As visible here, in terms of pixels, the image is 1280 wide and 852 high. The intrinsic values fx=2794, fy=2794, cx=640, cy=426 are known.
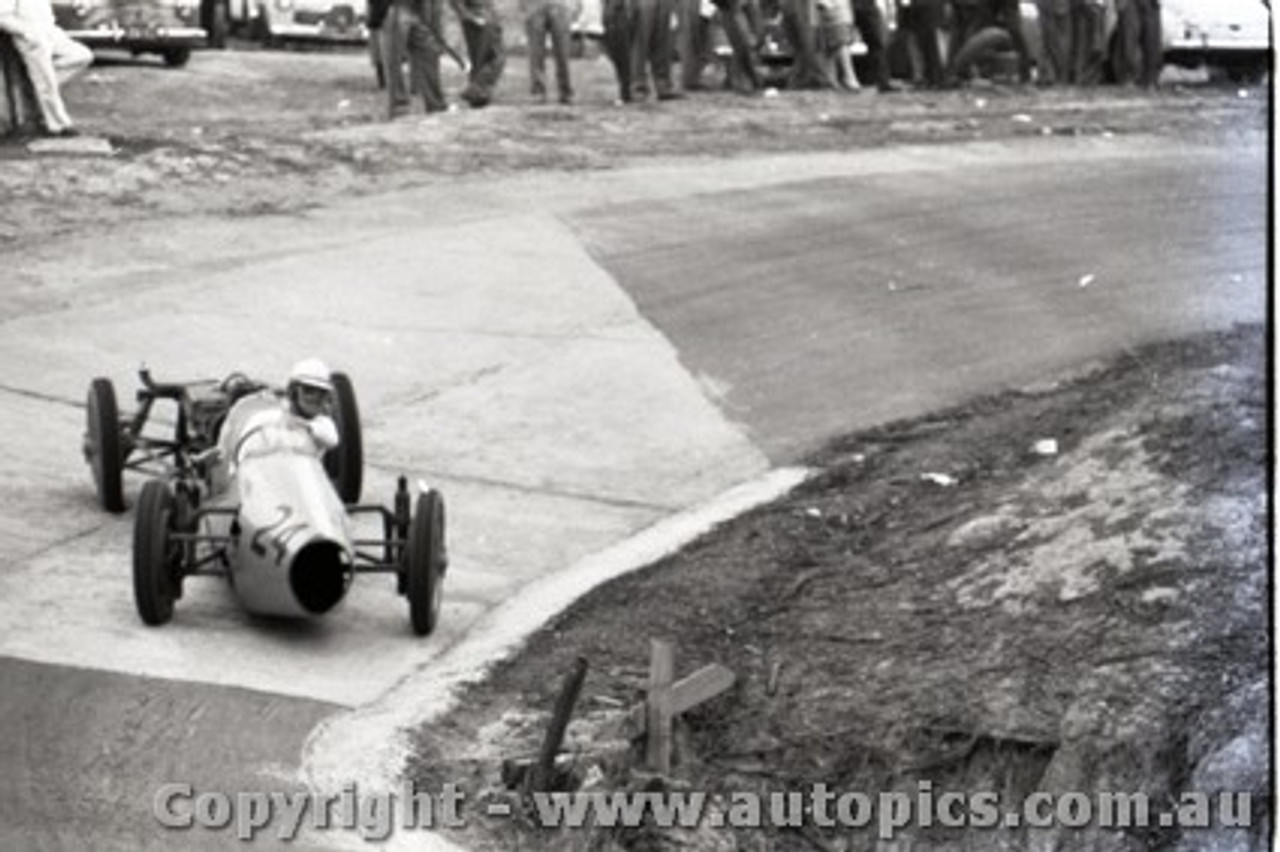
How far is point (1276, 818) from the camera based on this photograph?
8117 millimetres

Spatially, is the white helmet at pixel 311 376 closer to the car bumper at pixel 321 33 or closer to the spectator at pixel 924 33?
the spectator at pixel 924 33

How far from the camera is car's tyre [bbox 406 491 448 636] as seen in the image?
12.0 m

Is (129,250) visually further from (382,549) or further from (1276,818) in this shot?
(1276,818)

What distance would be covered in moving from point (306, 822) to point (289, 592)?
6.47 ft

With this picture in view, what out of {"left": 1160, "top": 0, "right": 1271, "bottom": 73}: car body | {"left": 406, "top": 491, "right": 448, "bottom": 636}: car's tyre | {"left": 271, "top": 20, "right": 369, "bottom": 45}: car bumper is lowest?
{"left": 406, "top": 491, "right": 448, "bottom": 636}: car's tyre

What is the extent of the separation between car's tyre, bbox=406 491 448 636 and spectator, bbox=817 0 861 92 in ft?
52.3

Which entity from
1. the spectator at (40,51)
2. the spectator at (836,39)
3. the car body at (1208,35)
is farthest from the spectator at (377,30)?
the car body at (1208,35)

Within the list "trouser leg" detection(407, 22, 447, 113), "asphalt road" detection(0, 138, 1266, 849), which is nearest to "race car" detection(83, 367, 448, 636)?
"asphalt road" detection(0, 138, 1266, 849)

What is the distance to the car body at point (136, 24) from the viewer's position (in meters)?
26.7

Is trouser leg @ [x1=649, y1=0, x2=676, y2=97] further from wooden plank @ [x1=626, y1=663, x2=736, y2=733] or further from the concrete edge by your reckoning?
wooden plank @ [x1=626, y1=663, x2=736, y2=733]

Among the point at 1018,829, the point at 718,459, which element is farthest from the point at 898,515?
the point at 1018,829

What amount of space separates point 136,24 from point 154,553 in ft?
55.7

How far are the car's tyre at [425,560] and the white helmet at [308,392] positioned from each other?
906 millimetres

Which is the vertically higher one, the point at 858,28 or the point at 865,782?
the point at 858,28
